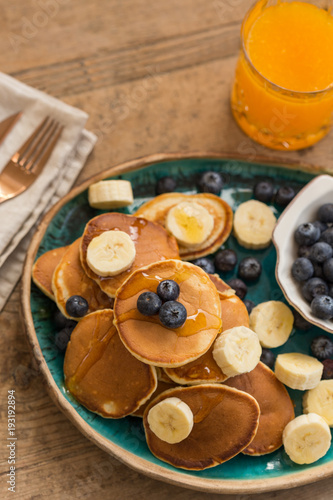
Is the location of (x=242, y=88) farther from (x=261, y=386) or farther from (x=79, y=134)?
(x=261, y=386)

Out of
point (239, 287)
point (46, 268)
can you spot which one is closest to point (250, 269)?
point (239, 287)

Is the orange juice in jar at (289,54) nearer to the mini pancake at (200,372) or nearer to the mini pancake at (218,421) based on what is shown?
the mini pancake at (200,372)

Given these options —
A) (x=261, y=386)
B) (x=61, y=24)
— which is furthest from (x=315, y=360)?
(x=61, y=24)

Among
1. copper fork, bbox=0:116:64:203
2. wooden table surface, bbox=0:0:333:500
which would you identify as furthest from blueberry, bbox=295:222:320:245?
copper fork, bbox=0:116:64:203

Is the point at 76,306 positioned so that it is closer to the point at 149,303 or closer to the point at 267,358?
the point at 149,303

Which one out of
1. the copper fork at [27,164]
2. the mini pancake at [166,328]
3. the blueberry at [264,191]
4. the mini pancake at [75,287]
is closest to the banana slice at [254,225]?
the blueberry at [264,191]

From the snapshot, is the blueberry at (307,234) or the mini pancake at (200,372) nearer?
the mini pancake at (200,372)

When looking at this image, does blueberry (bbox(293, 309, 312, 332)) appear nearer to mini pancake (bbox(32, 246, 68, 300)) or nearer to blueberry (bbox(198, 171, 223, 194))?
blueberry (bbox(198, 171, 223, 194))
